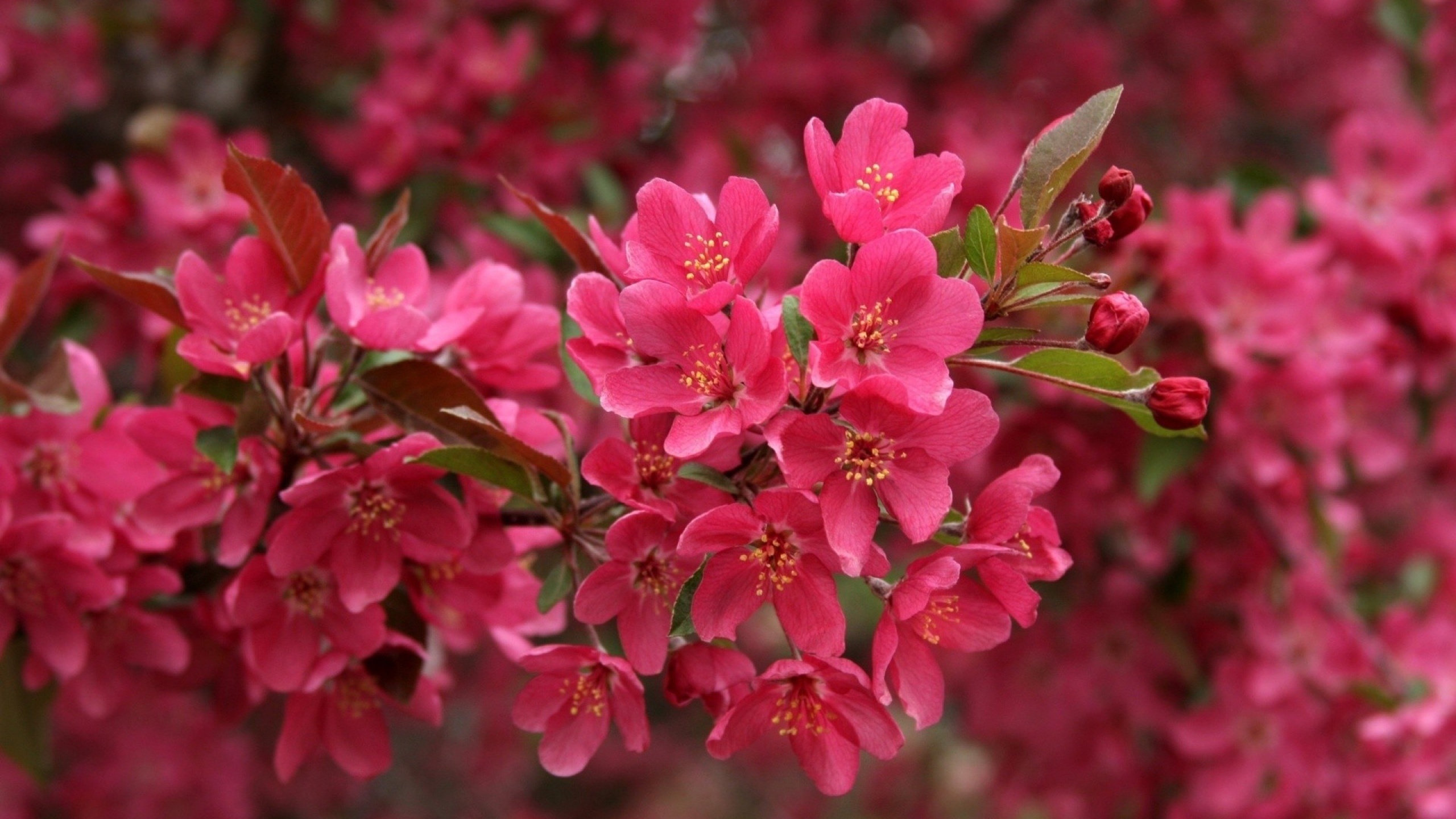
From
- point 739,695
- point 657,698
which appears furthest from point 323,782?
point 739,695

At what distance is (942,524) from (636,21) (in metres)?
1.84

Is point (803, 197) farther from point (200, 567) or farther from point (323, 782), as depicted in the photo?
point (323, 782)

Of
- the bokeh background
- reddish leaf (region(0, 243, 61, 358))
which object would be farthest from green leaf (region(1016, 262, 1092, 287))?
reddish leaf (region(0, 243, 61, 358))

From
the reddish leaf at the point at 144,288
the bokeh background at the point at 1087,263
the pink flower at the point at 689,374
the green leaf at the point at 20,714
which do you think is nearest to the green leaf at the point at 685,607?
the pink flower at the point at 689,374

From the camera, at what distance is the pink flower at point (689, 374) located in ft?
3.12

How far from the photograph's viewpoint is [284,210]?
1140 millimetres

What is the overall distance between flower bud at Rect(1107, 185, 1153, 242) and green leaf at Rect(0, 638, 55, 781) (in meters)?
1.36

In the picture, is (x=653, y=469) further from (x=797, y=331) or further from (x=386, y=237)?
(x=386, y=237)

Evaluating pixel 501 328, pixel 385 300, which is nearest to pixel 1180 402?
pixel 501 328

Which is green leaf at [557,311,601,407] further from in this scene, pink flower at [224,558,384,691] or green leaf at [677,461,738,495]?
pink flower at [224,558,384,691]

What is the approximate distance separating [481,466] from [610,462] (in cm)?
12

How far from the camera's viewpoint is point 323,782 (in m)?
3.54

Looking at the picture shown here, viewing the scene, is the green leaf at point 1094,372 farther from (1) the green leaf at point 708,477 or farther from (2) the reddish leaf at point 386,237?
(2) the reddish leaf at point 386,237

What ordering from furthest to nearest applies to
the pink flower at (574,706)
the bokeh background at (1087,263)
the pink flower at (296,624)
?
the bokeh background at (1087,263), the pink flower at (296,624), the pink flower at (574,706)
